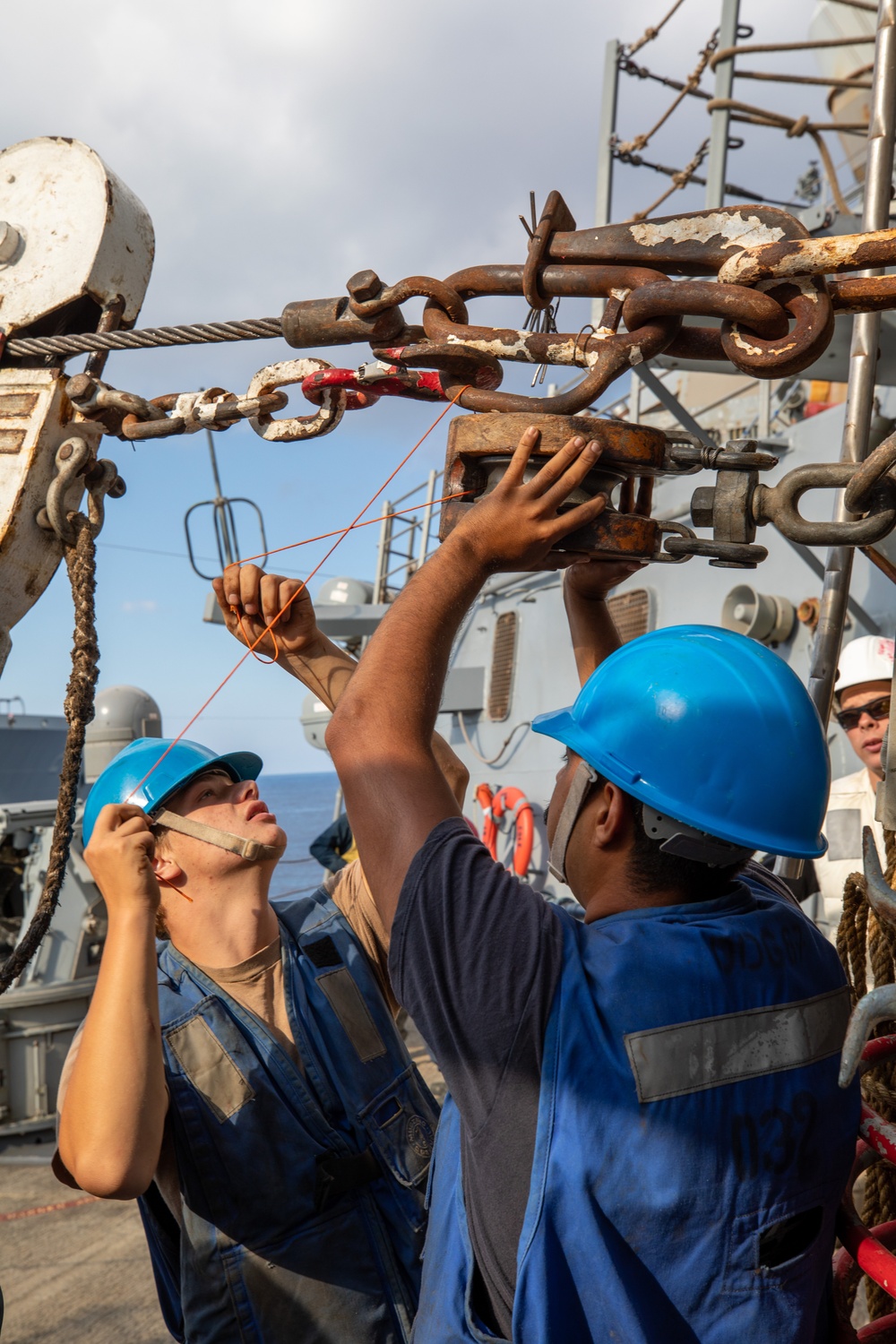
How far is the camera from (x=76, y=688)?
6.29 feet

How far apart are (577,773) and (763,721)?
0.26 metres

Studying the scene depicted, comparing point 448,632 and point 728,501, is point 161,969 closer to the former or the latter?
point 448,632

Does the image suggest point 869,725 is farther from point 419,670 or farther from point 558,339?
point 419,670

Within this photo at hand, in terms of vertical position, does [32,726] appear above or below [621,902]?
below

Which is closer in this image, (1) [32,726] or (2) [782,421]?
(2) [782,421]

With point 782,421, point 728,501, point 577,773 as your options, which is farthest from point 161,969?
point 782,421

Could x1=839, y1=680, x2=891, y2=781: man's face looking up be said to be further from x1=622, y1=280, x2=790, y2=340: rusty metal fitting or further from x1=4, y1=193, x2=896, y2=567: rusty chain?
x1=622, y1=280, x2=790, y2=340: rusty metal fitting

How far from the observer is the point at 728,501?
1.44 metres

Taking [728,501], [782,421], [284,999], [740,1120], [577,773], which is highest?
[782,421]

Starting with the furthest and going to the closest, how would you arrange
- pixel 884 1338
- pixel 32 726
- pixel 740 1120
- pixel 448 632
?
1. pixel 32 726
2. pixel 884 1338
3. pixel 448 632
4. pixel 740 1120

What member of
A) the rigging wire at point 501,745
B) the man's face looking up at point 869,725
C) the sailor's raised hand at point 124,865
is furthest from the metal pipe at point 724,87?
the rigging wire at point 501,745

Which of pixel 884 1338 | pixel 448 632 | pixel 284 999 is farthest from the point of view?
pixel 284 999

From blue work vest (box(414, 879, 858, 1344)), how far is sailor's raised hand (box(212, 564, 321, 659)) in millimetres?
1088

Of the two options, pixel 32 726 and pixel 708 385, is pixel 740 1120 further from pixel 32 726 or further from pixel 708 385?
pixel 32 726
